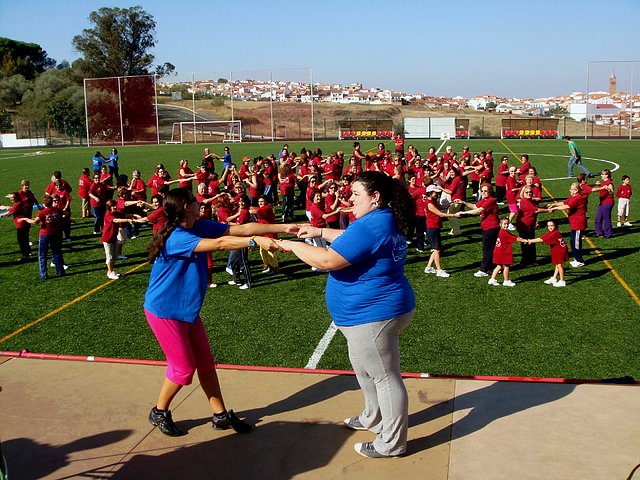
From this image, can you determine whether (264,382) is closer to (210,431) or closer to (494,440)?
(210,431)

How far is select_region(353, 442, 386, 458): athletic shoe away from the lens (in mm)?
4391

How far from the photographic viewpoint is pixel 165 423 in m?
4.79

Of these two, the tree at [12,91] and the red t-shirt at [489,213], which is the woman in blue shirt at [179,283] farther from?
the tree at [12,91]

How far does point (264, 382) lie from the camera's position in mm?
5734

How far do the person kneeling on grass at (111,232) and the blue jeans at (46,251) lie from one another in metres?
0.94

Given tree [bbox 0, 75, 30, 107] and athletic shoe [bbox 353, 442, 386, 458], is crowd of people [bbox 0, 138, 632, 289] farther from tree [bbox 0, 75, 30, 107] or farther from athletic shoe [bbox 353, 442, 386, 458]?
tree [bbox 0, 75, 30, 107]

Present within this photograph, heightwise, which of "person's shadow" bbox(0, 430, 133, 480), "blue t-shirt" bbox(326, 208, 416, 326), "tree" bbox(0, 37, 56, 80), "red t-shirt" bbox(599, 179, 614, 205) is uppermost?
"tree" bbox(0, 37, 56, 80)

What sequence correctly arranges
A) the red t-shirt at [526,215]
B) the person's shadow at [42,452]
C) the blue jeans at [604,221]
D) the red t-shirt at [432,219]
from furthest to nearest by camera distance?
the blue jeans at [604,221]
the red t-shirt at [526,215]
the red t-shirt at [432,219]
the person's shadow at [42,452]

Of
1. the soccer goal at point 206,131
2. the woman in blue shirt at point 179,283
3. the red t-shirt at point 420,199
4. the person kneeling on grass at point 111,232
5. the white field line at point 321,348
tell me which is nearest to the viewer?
the woman in blue shirt at point 179,283

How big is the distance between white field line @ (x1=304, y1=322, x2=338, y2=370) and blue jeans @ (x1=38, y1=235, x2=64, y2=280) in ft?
19.7

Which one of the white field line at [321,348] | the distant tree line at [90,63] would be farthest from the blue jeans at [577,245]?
the distant tree line at [90,63]

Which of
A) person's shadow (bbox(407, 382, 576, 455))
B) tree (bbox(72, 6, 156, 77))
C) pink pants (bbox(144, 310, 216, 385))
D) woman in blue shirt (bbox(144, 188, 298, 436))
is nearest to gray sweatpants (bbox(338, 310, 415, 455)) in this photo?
person's shadow (bbox(407, 382, 576, 455))

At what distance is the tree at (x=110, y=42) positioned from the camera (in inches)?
3270

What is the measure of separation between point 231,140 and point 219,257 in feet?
150
